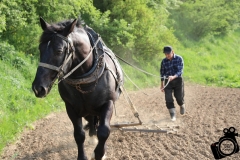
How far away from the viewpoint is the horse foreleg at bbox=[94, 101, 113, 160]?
4.21 meters

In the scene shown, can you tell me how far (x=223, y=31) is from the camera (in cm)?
2516

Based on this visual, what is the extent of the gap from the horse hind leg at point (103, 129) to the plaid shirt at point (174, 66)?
11.1 feet

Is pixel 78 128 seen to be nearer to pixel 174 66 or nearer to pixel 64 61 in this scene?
pixel 64 61

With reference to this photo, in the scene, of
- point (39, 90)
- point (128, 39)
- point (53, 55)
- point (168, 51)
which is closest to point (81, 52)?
point (53, 55)

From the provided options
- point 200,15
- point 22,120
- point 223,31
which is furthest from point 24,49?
point 223,31

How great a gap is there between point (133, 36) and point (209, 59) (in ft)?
25.9

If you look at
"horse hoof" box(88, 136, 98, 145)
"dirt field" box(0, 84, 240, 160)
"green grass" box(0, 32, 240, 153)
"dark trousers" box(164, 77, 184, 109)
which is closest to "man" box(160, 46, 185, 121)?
"dark trousers" box(164, 77, 184, 109)

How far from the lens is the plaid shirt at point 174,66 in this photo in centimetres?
744

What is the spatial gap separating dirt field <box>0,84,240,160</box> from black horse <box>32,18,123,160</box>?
2.93 ft

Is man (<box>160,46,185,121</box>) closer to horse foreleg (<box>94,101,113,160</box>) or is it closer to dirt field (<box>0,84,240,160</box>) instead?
dirt field (<box>0,84,240,160</box>)

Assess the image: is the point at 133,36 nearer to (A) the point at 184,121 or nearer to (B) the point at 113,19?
(B) the point at 113,19

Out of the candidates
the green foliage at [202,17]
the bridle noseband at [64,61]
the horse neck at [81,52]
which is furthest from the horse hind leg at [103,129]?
the green foliage at [202,17]

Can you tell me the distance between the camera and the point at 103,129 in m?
4.21

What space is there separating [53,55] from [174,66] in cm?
447
